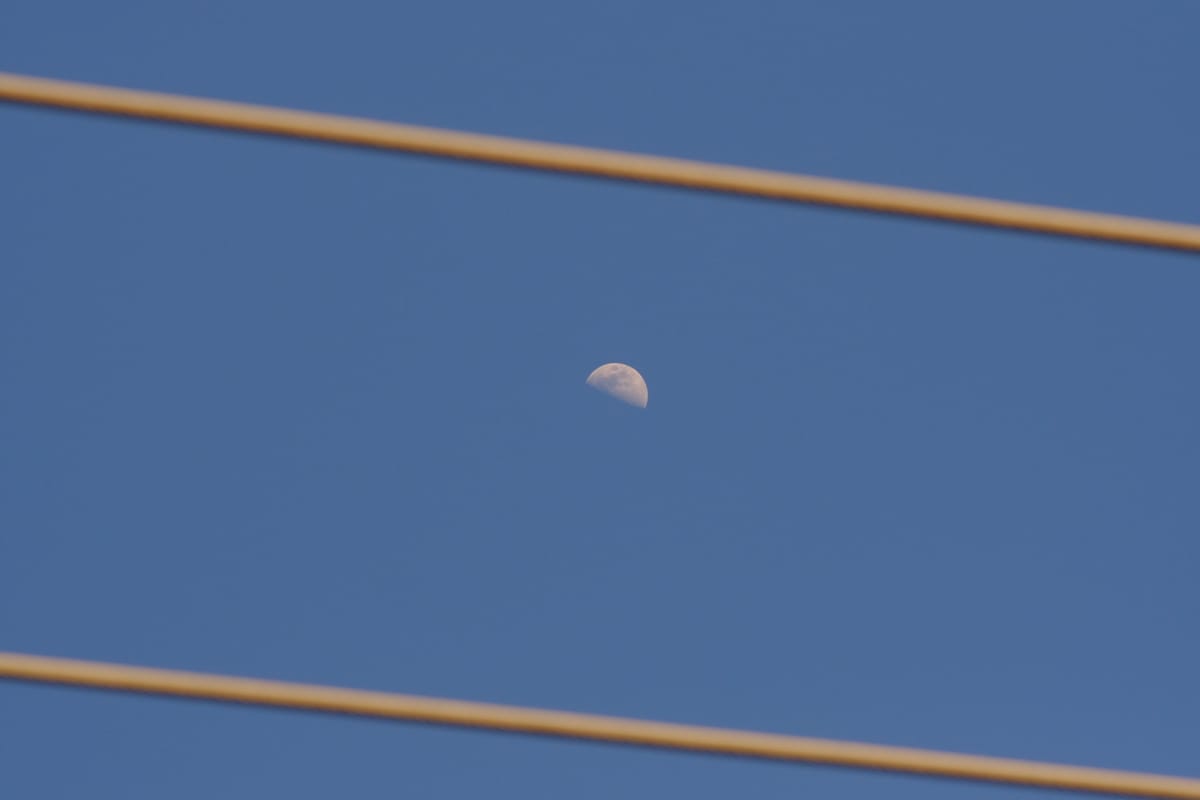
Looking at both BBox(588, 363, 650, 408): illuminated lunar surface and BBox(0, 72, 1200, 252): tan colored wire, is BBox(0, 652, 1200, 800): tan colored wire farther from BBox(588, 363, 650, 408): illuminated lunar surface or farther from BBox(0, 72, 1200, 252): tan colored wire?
BBox(588, 363, 650, 408): illuminated lunar surface

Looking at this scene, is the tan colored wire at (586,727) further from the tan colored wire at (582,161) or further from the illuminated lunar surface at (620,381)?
the illuminated lunar surface at (620,381)

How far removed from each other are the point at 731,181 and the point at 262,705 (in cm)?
106

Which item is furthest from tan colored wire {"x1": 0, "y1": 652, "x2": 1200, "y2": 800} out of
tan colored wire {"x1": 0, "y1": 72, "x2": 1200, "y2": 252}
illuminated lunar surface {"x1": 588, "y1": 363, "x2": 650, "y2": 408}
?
illuminated lunar surface {"x1": 588, "y1": 363, "x2": 650, "y2": 408}

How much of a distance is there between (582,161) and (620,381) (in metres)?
9.60

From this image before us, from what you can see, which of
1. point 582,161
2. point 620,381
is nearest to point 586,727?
point 582,161

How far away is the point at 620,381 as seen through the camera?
1224 cm

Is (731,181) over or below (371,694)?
over

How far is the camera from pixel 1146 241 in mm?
2705

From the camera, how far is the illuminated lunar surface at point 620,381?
1213 cm

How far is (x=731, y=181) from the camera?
8.69ft

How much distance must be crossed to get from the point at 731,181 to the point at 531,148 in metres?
0.30

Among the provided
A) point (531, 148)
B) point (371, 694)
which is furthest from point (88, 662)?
point (531, 148)

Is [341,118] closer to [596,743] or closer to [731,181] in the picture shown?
[731,181]

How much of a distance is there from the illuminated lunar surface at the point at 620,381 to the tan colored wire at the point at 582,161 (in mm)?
9361
